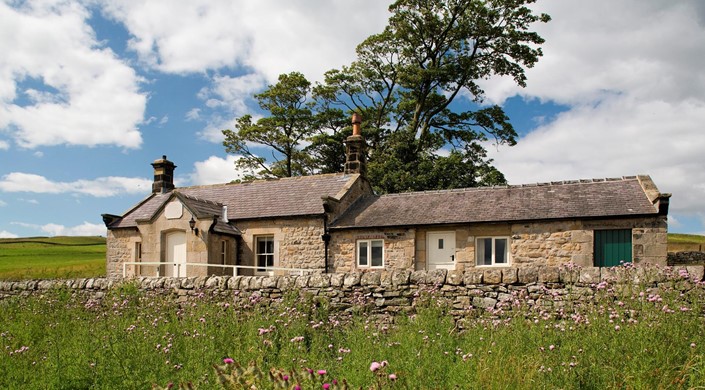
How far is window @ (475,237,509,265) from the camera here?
17344mm

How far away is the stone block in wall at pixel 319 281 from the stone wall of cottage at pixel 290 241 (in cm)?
771

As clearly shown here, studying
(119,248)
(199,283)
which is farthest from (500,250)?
(119,248)

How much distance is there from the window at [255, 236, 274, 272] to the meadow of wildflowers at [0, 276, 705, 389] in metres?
9.94

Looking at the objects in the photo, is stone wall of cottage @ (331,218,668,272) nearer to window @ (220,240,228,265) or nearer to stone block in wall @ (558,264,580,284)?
window @ (220,240,228,265)

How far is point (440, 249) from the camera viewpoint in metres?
18.0

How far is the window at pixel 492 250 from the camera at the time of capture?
17.3 meters

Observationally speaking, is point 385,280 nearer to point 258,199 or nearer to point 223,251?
point 223,251

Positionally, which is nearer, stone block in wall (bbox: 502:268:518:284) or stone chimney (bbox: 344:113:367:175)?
stone block in wall (bbox: 502:268:518:284)

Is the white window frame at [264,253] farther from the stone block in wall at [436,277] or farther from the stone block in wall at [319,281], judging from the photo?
the stone block in wall at [436,277]

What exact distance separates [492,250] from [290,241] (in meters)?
7.05

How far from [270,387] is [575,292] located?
266 inches

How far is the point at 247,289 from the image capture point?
1185cm

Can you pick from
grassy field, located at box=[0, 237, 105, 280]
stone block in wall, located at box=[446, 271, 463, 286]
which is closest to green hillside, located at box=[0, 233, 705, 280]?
grassy field, located at box=[0, 237, 105, 280]

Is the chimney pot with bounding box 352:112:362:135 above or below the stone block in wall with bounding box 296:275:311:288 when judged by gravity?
above
